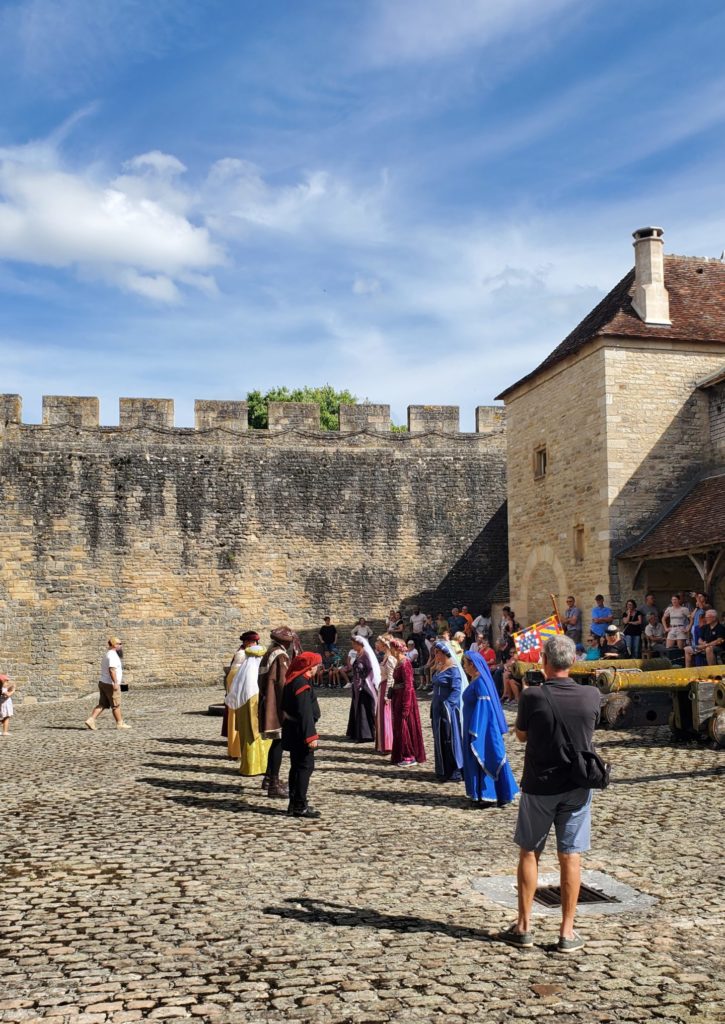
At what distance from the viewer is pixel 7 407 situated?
22.6 m

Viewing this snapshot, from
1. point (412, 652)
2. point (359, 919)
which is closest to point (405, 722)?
point (359, 919)

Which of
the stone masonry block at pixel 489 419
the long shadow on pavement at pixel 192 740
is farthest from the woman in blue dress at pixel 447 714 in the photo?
the stone masonry block at pixel 489 419

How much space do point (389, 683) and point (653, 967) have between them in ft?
21.8

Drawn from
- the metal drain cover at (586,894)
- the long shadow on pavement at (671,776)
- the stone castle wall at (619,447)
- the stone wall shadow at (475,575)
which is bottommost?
the long shadow on pavement at (671,776)

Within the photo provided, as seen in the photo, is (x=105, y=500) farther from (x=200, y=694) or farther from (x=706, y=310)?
→ (x=706, y=310)

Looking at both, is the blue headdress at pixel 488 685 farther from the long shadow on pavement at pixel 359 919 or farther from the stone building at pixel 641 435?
the stone building at pixel 641 435

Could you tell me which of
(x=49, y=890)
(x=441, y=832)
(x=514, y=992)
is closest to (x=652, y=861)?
(x=441, y=832)

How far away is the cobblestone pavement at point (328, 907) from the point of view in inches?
145

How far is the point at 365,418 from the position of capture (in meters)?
24.3

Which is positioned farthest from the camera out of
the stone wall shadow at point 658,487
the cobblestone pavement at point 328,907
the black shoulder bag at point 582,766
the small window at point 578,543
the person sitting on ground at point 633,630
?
the small window at point 578,543

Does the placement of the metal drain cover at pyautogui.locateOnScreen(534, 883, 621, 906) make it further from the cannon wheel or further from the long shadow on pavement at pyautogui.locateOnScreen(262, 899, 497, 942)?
the cannon wheel

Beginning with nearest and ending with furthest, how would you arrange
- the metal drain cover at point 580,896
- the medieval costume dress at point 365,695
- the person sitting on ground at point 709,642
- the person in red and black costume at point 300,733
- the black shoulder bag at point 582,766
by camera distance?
the black shoulder bag at point 582,766 → the metal drain cover at point 580,896 → the person in red and black costume at point 300,733 → the medieval costume dress at point 365,695 → the person sitting on ground at point 709,642

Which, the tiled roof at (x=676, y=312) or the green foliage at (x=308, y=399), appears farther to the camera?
the green foliage at (x=308, y=399)

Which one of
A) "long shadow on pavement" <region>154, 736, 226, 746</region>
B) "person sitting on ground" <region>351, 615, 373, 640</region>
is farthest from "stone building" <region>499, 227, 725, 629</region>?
"long shadow on pavement" <region>154, 736, 226, 746</region>
